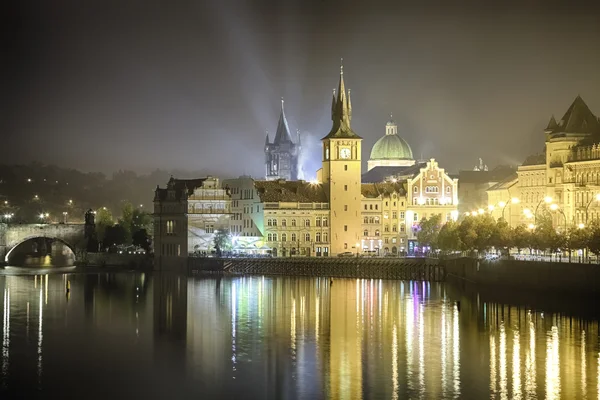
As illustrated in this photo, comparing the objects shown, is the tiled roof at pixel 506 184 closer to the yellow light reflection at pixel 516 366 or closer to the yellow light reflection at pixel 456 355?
the yellow light reflection at pixel 456 355

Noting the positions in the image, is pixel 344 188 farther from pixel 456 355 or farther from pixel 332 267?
pixel 456 355

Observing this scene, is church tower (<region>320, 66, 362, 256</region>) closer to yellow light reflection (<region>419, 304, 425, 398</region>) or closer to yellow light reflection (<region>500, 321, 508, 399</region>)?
yellow light reflection (<region>419, 304, 425, 398</region>)

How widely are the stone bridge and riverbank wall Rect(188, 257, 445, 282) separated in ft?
96.9

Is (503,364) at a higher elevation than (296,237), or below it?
below

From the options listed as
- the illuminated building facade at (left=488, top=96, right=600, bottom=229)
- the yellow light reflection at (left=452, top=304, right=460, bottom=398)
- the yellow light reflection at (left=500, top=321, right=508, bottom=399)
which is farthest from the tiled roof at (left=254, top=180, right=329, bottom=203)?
the yellow light reflection at (left=500, top=321, right=508, bottom=399)

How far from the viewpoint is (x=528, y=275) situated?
372 feet

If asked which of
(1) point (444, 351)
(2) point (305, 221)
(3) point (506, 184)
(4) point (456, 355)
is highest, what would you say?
(3) point (506, 184)

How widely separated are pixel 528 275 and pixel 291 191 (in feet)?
208

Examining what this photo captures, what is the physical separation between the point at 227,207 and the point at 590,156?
47459 millimetres

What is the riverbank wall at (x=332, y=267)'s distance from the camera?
146 m

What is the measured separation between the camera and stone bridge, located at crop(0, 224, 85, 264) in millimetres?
181000

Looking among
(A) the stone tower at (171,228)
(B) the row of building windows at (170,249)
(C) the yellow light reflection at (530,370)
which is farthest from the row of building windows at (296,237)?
(C) the yellow light reflection at (530,370)

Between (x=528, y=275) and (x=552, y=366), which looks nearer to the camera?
(x=552, y=366)

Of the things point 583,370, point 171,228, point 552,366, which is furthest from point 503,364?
point 171,228
